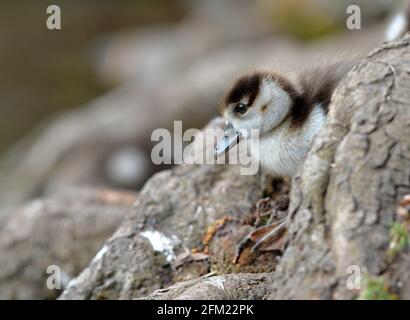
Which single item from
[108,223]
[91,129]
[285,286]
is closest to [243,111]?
[285,286]

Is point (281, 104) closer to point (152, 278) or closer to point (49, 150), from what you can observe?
point (152, 278)

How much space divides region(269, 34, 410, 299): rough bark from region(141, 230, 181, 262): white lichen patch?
1.69 meters

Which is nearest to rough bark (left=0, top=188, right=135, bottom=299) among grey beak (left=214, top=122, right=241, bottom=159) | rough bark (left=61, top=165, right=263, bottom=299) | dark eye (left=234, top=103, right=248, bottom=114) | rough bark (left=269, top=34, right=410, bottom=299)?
rough bark (left=61, top=165, right=263, bottom=299)

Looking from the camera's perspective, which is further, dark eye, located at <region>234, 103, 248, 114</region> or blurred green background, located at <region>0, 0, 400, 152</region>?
blurred green background, located at <region>0, 0, 400, 152</region>

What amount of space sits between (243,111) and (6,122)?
13641 millimetres

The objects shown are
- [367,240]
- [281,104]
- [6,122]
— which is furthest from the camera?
[6,122]

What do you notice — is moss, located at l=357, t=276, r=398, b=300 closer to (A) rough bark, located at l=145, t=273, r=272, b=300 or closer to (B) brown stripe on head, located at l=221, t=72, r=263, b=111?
(A) rough bark, located at l=145, t=273, r=272, b=300

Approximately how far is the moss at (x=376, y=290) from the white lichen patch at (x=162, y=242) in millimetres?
2102

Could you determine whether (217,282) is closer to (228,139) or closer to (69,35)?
(228,139)

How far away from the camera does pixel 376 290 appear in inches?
130

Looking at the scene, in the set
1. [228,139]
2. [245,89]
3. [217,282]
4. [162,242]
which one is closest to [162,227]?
[162,242]

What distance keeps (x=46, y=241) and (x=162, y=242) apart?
6.60ft

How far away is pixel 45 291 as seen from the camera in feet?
22.3

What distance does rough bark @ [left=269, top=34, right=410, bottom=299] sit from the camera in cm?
342
